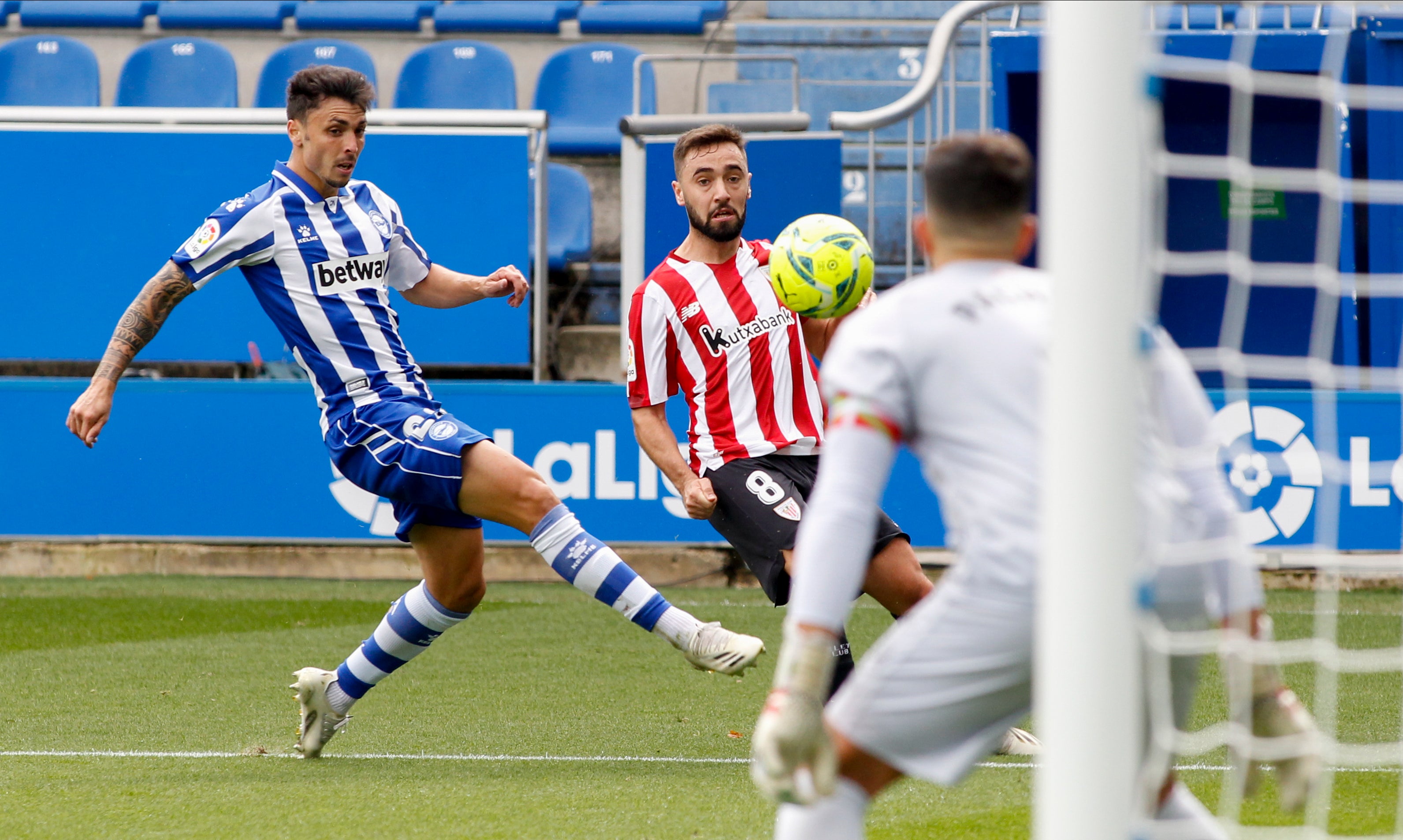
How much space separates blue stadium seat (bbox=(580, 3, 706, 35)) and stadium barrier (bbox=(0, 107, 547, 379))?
322 centimetres

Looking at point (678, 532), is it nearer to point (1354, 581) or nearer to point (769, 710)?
point (1354, 581)

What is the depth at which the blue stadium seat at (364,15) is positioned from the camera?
12.5 meters

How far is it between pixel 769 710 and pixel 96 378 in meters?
3.02

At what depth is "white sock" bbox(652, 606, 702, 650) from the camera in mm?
4324

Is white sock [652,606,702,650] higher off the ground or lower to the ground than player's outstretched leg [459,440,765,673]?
lower

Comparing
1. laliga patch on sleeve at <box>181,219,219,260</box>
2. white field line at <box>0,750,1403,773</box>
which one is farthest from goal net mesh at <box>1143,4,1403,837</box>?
laliga patch on sleeve at <box>181,219,219,260</box>

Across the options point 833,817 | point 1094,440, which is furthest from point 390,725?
point 1094,440

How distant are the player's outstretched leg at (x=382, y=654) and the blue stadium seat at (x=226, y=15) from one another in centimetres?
891

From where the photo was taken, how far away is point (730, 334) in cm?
502

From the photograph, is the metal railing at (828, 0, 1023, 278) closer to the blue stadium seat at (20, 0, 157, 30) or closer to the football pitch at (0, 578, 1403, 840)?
the football pitch at (0, 578, 1403, 840)

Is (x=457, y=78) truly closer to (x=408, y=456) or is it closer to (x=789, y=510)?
(x=408, y=456)

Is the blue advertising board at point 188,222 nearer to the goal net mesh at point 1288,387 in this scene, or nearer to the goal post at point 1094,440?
the goal net mesh at point 1288,387

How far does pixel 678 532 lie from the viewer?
8836 mm

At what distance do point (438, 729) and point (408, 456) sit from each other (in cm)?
103
